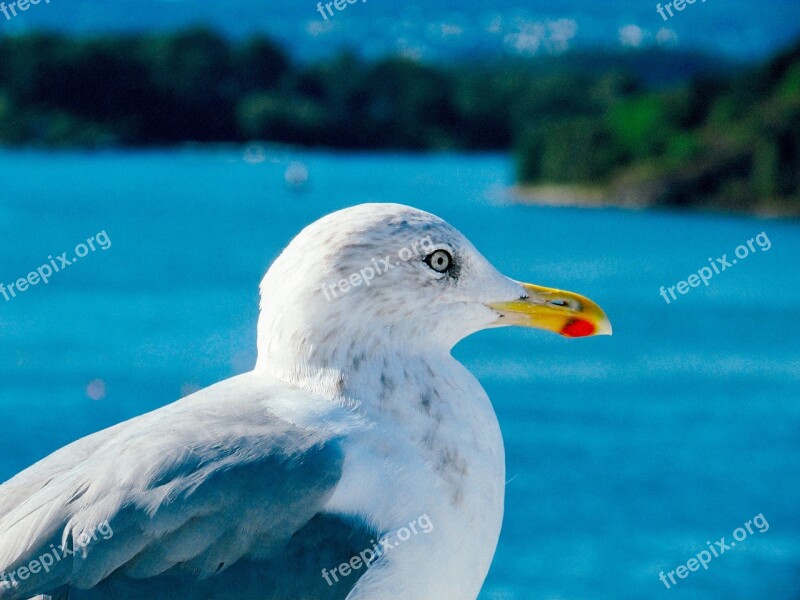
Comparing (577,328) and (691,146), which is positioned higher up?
(691,146)

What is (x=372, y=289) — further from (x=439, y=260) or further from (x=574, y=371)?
(x=574, y=371)

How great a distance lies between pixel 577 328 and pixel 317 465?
2.48 feet

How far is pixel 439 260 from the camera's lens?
2.89 m

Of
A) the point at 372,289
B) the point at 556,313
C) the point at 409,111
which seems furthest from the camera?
the point at 409,111

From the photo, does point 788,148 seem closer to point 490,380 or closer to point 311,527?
point 490,380

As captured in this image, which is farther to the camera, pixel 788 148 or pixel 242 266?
pixel 788 148

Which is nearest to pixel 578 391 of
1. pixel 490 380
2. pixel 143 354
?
pixel 490 380

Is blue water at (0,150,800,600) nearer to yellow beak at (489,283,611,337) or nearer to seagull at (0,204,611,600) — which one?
yellow beak at (489,283,611,337)

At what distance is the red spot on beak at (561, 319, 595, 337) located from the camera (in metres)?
3.05

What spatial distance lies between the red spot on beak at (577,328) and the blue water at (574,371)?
1046 cm

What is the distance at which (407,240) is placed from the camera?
283cm

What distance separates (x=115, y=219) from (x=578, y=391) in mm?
38729

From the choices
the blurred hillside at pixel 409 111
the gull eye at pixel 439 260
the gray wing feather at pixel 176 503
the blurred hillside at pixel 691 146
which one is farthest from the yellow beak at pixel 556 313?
the blurred hillside at pixel 409 111

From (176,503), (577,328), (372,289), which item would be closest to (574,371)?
(577,328)
